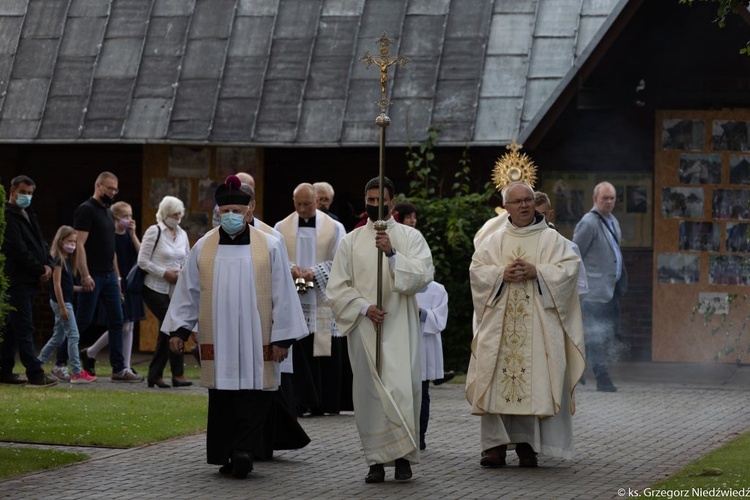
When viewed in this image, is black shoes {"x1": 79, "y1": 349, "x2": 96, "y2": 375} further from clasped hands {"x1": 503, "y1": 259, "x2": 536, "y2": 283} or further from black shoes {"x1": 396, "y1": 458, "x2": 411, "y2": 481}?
black shoes {"x1": 396, "y1": 458, "x2": 411, "y2": 481}

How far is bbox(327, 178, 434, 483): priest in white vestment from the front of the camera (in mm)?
9657

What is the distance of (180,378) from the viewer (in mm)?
15117

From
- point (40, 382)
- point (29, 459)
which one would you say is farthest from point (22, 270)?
point (29, 459)

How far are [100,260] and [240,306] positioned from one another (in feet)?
17.9

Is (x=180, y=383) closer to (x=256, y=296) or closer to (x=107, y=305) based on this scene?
(x=107, y=305)

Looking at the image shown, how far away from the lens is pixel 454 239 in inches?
658

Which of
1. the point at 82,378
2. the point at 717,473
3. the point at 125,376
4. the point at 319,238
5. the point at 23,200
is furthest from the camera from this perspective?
the point at 125,376

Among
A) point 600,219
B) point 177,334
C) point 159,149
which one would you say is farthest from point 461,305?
point 177,334

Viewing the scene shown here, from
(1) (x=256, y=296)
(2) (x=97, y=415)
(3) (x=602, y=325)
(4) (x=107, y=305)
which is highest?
(1) (x=256, y=296)

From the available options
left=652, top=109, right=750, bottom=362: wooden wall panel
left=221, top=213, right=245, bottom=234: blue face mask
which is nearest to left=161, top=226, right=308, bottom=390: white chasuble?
left=221, top=213, right=245, bottom=234: blue face mask

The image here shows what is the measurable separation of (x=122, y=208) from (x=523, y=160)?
4.89 metres

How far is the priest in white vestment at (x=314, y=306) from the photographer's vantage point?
42.5ft

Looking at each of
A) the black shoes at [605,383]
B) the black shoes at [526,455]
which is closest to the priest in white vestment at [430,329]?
the black shoes at [526,455]

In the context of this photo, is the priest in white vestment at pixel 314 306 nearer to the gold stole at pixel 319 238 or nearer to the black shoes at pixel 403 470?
the gold stole at pixel 319 238
